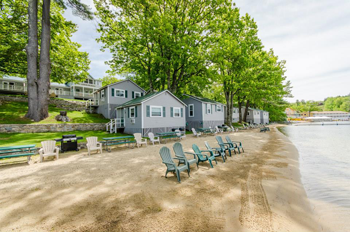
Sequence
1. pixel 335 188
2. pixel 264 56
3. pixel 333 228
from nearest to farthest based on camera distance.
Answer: pixel 333 228
pixel 335 188
pixel 264 56

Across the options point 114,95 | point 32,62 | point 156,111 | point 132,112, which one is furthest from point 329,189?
point 32,62

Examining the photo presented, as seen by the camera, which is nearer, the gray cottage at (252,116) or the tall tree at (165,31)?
the tall tree at (165,31)

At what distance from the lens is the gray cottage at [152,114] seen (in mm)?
17109

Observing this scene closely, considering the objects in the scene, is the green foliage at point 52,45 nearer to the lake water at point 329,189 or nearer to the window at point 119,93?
the window at point 119,93

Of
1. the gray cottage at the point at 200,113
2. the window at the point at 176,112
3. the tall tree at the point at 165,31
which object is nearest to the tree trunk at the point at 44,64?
the tall tree at the point at 165,31

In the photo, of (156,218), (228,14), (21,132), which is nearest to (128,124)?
(21,132)

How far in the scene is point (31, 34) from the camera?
1599cm

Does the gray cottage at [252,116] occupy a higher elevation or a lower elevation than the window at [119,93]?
lower

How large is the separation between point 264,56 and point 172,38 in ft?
60.2

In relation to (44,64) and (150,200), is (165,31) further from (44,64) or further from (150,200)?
(150,200)

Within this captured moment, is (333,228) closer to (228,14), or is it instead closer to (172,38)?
(172,38)

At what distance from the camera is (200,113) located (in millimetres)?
24406

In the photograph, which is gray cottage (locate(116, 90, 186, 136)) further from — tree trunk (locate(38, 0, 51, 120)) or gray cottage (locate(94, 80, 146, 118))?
tree trunk (locate(38, 0, 51, 120))

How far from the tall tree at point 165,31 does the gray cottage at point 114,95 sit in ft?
11.1
